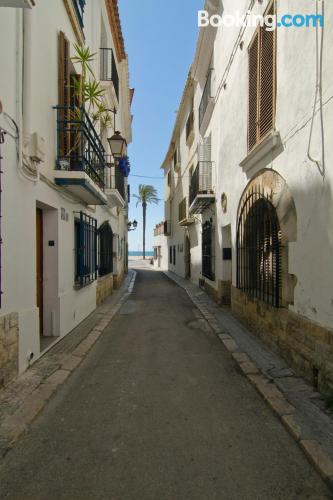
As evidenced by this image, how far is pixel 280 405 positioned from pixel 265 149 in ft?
13.6

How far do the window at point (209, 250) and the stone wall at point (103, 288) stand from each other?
3.94m

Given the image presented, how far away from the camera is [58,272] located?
5.64 metres

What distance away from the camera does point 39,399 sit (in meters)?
3.48

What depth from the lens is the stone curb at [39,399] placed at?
2.88 metres

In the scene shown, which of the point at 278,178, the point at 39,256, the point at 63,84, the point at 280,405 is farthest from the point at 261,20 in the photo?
the point at 280,405

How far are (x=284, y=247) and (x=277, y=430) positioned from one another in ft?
8.95

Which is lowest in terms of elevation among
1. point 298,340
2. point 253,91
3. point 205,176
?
point 298,340

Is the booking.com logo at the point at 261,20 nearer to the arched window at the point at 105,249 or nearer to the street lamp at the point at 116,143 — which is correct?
the street lamp at the point at 116,143

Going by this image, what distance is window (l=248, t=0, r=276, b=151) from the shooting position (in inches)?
207

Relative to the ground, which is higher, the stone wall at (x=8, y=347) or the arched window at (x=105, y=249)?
the arched window at (x=105, y=249)

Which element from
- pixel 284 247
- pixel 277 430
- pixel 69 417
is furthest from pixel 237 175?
pixel 69 417

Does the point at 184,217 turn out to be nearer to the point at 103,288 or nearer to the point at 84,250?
the point at 103,288

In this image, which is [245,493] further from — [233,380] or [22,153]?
[22,153]

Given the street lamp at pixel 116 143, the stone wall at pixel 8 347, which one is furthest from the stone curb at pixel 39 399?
the street lamp at pixel 116 143
